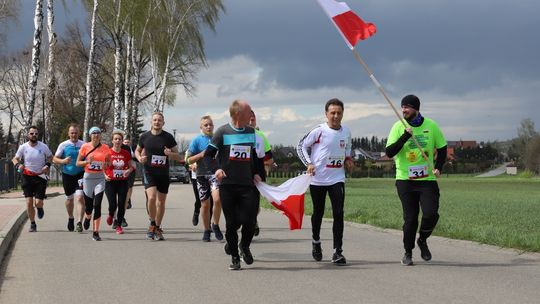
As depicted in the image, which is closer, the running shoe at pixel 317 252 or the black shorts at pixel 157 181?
the running shoe at pixel 317 252

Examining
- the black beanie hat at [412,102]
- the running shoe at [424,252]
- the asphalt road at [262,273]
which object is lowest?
the asphalt road at [262,273]

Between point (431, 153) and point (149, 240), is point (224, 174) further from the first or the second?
point (149, 240)

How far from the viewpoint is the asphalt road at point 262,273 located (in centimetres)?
686

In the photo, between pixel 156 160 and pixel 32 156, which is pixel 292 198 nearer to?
pixel 156 160

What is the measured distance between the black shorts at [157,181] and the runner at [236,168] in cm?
331

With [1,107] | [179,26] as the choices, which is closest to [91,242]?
[179,26]

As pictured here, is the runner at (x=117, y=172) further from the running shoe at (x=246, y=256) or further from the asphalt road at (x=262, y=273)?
the running shoe at (x=246, y=256)

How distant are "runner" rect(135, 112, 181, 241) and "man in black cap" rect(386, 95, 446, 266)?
13.3 feet

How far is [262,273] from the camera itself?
327 inches

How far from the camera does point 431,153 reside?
8781 mm

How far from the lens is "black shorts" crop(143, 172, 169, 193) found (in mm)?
11688

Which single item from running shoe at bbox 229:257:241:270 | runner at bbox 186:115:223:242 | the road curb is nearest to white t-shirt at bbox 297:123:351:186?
running shoe at bbox 229:257:241:270

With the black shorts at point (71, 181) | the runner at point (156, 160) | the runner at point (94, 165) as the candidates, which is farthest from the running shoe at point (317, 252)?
the black shorts at point (71, 181)

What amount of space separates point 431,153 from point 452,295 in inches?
94.5
